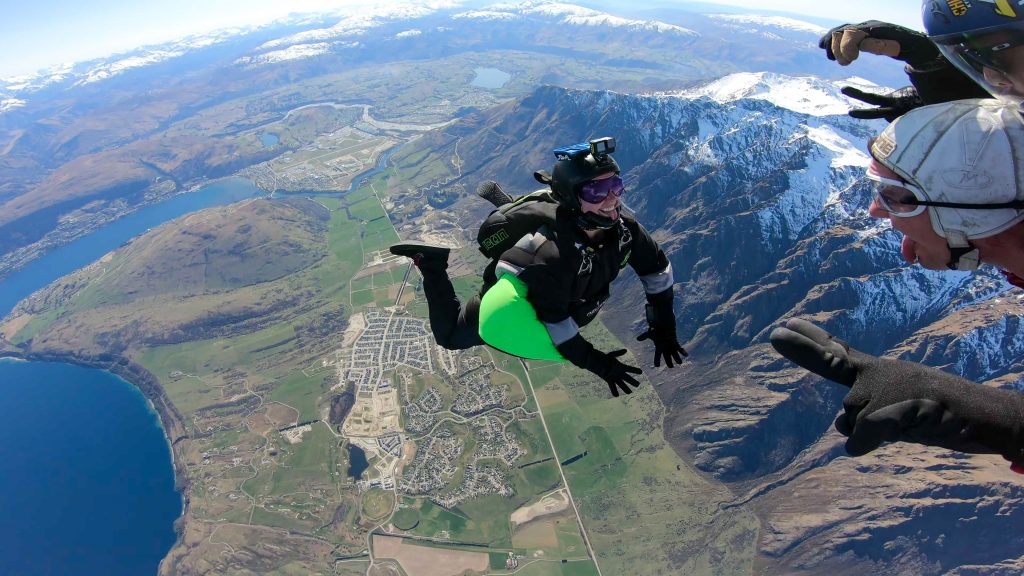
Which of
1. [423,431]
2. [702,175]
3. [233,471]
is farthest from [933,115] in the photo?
[702,175]

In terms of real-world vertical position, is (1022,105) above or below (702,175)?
above

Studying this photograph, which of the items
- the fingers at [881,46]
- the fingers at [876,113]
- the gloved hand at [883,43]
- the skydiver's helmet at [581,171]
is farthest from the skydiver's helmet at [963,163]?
the skydiver's helmet at [581,171]

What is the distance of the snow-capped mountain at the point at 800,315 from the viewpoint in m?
78.6

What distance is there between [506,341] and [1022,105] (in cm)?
610

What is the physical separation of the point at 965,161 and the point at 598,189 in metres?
4.48

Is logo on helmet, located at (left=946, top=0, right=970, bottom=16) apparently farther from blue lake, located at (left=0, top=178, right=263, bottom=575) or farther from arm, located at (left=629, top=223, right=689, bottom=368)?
blue lake, located at (left=0, top=178, right=263, bottom=575)

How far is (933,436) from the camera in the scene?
441 cm

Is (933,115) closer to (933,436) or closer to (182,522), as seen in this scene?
(933,436)

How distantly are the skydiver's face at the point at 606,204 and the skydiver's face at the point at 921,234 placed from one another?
12.1 ft

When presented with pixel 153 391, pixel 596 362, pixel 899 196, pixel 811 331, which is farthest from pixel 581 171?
pixel 153 391

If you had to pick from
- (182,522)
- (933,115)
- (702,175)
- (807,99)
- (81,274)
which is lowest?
(182,522)

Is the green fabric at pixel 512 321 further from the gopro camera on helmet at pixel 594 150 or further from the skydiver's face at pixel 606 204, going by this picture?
the gopro camera on helmet at pixel 594 150

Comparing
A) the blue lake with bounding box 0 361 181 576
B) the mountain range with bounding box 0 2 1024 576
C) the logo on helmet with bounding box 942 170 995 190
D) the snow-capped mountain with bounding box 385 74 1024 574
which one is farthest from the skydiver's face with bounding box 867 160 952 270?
the blue lake with bounding box 0 361 181 576

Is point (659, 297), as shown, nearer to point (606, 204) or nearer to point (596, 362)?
point (596, 362)
